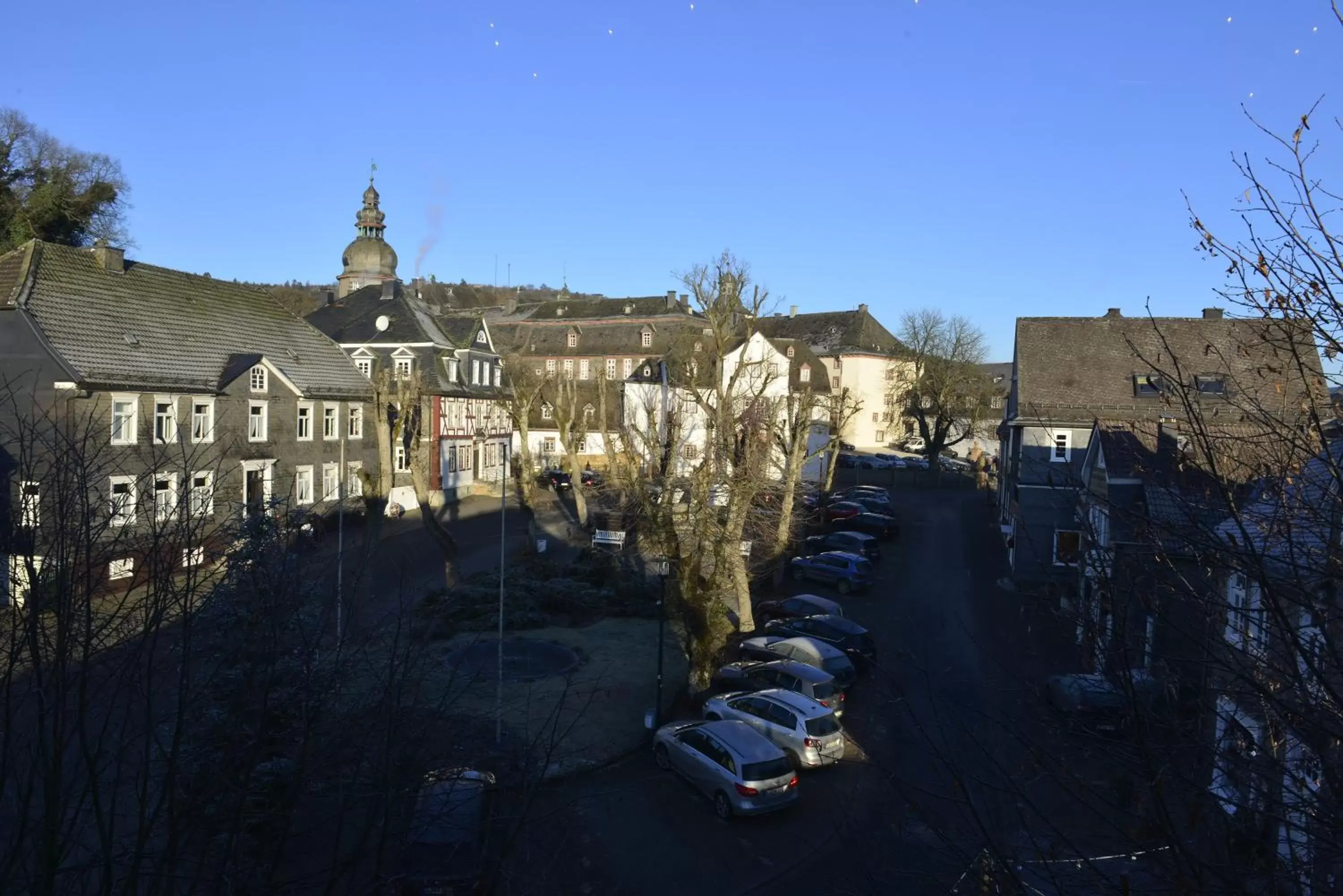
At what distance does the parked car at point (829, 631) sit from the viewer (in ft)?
69.2

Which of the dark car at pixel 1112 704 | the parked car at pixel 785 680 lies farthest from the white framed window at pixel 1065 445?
the dark car at pixel 1112 704

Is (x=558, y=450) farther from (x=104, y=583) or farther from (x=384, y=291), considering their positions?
(x=104, y=583)

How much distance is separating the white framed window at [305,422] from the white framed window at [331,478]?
145 cm

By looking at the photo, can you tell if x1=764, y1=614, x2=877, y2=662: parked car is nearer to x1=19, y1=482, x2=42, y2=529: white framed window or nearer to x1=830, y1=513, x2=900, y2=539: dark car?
x1=830, y1=513, x2=900, y2=539: dark car

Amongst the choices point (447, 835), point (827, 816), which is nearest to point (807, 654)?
point (827, 816)

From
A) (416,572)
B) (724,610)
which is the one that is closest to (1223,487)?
(724,610)

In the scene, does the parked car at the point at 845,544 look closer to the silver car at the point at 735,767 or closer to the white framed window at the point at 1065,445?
the white framed window at the point at 1065,445

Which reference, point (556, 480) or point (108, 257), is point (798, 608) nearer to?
point (108, 257)

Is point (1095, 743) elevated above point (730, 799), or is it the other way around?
point (1095, 743)

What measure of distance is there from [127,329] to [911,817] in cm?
2630

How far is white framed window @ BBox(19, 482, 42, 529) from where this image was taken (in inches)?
254

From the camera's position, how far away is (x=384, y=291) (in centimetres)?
4675

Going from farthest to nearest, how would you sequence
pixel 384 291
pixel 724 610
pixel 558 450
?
pixel 558 450 < pixel 384 291 < pixel 724 610

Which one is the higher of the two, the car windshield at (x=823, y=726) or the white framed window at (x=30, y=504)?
the white framed window at (x=30, y=504)
